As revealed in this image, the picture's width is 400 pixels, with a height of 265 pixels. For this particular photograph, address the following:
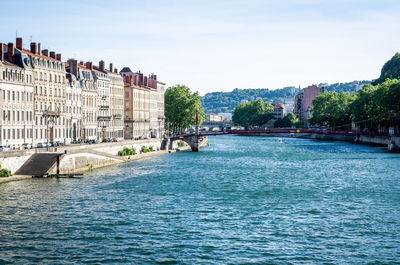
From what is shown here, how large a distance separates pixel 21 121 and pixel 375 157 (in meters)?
50.7

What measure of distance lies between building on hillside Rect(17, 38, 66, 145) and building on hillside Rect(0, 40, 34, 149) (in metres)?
1.52

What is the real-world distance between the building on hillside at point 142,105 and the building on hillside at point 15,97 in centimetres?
4582

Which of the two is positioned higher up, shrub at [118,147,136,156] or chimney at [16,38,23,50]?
chimney at [16,38,23,50]

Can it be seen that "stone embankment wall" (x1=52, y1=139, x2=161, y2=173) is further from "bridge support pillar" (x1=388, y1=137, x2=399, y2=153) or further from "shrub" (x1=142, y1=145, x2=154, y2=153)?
"bridge support pillar" (x1=388, y1=137, x2=399, y2=153)

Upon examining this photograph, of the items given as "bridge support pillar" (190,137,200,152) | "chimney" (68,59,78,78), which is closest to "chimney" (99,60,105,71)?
"chimney" (68,59,78,78)

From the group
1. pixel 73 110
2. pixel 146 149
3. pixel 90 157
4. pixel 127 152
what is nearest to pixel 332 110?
pixel 146 149

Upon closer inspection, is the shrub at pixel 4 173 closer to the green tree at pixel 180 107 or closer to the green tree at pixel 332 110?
the green tree at pixel 180 107

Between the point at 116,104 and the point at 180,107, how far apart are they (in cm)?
2992

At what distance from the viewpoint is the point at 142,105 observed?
448 ft

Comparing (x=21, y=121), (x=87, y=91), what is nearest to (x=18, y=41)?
(x=21, y=121)

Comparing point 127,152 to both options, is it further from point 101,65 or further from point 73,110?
point 101,65

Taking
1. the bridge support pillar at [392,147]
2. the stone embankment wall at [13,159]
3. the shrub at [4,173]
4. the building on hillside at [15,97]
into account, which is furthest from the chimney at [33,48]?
the bridge support pillar at [392,147]

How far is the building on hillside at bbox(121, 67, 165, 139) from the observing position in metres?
128

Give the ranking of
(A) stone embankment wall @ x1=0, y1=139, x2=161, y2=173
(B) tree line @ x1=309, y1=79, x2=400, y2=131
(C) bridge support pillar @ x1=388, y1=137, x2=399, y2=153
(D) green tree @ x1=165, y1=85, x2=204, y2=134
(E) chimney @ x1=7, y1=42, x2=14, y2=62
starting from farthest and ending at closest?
(D) green tree @ x1=165, y1=85, x2=204, y2=134
(B) tree line @ x1=309, y1=79, x2=400, y2=131
(C) bridge support pillar @ x1=388, y1=137, x2=399, y2=153
(E) chimney @ x1=7, y1=42, x2=14, y2=62
(A) stone embankment wall @ x1=0, y1=139, x2=161, y2=173
